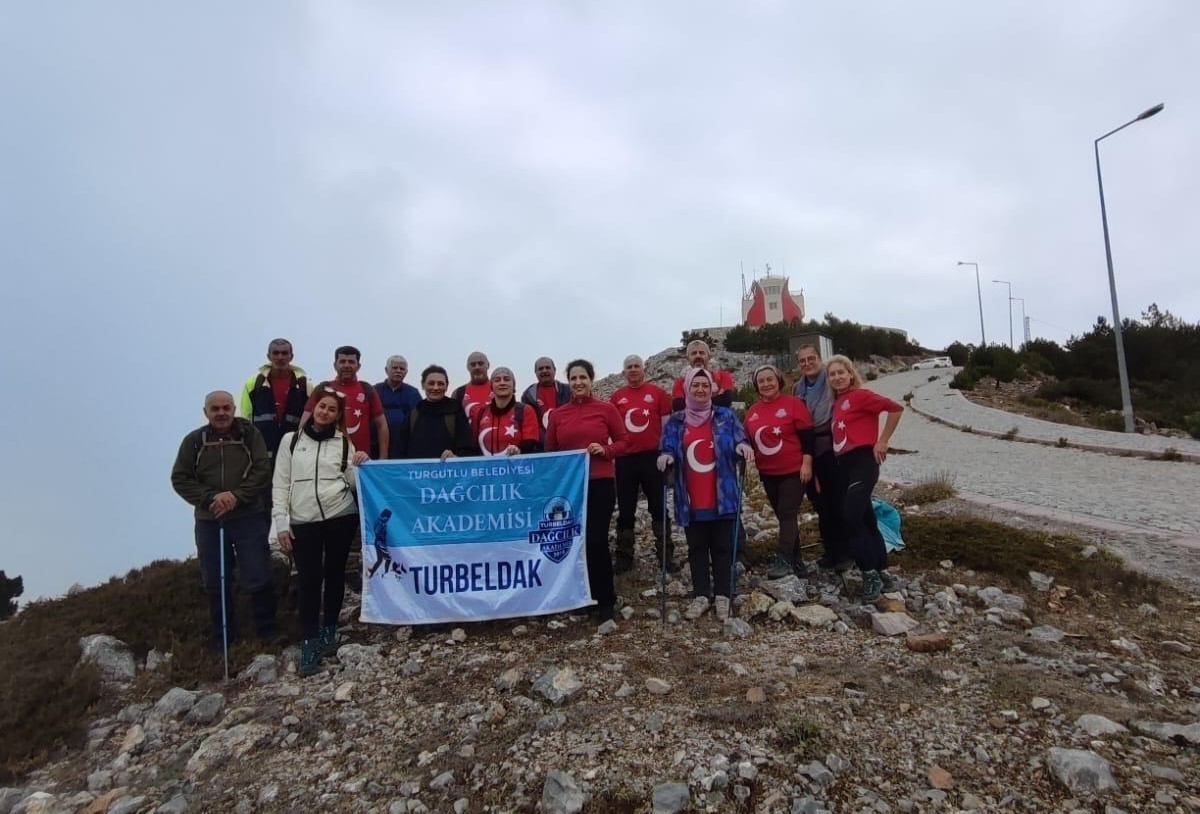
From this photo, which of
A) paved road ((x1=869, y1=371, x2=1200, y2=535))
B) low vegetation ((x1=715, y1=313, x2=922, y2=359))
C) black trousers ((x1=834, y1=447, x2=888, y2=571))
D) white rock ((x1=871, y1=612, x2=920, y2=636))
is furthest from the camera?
low vegetation ((x1=715, y1=313, x2=922, y2=359))

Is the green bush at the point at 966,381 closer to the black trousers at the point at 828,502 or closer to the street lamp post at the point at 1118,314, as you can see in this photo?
the street lamp post at the point at 1118,314

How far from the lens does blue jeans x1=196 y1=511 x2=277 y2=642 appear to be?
5145 millimetres

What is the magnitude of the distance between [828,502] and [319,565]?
4.41 m

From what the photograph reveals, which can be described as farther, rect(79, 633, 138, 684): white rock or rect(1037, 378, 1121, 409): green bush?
rect(1037, 378, 1121, 409): green bush

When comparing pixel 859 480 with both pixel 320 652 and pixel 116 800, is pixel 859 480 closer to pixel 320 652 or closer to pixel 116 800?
pixel 320 652

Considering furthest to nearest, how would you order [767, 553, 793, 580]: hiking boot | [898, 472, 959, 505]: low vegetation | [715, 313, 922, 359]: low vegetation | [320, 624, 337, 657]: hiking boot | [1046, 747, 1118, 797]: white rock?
1. [715, 313, 922, 359]: low vegetation
2. [898, 472, 959, 505]: low vegetation
3. [767, 553, 793, 580]: hiking boot
4. [320, 624, 337, 657]: hiking boot
5. [1046, 747, 1118, 797]: white rock

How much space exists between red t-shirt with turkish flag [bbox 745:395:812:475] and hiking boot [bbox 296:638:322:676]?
3851 mm

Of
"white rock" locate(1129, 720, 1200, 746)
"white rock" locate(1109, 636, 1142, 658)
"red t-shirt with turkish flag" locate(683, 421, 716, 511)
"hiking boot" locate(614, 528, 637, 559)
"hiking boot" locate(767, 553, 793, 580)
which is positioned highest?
"red t-shirt with turkish flag" locate(683, 421, 716, 511)

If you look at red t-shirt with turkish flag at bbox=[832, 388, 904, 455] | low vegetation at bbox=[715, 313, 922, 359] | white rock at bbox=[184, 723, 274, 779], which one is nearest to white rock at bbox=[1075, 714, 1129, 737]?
red t-shirt with turkish flag at bbox=[832, 388, 904, 455]

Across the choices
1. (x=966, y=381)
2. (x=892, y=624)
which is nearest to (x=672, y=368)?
(x=966, y=381)

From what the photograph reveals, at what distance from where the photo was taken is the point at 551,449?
227 inches

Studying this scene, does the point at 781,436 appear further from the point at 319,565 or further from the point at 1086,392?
the point at 1086,392

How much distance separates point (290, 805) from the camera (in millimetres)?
3084

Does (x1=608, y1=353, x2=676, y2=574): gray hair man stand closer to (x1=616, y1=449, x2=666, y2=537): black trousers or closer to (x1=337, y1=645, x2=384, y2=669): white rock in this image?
(x1=616, y1=449, x2=666, y2=537): black trousers
